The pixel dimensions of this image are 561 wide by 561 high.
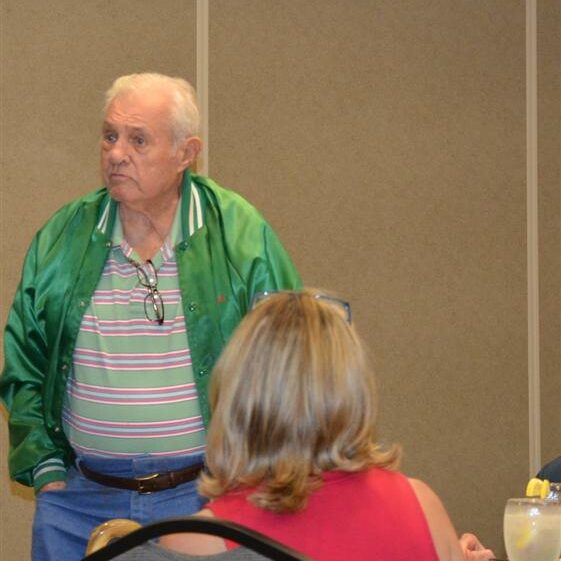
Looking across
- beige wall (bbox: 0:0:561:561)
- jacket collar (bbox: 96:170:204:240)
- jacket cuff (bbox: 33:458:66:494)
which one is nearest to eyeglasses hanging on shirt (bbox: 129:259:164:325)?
jacket collar (bbox: 96:170:204:240)

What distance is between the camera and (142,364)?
Answer: 2553 millimetres

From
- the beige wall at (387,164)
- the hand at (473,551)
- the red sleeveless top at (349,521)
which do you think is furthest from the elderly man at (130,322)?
the beige wall at (387,164)

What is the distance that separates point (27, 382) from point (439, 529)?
1362 mm

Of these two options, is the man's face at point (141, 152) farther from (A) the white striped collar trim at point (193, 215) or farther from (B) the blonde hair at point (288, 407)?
(B) the blonde hair at point (288, 407)

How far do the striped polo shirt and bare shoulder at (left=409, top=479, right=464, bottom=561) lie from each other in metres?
0.97

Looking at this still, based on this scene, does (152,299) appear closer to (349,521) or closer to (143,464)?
(143,464)

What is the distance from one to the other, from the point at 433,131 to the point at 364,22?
0.53m

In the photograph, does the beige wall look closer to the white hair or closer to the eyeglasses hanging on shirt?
the white hair

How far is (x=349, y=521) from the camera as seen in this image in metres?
1.59

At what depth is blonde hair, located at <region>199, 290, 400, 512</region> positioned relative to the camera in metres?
1.59

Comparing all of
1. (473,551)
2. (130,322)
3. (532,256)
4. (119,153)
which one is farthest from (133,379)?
(532,256)

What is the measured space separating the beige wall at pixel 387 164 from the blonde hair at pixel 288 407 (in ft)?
7.80

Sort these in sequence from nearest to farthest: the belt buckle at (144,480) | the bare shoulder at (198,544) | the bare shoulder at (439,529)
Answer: the bare shoulder at (198,544) → the bare shoulder at (439,529) → the belt buckle at (144,480)

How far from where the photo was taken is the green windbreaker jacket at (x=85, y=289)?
103 inches
